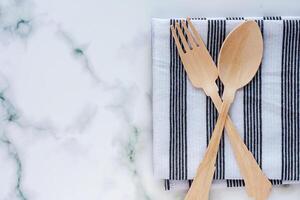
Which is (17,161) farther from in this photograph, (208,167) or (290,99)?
(290,99)

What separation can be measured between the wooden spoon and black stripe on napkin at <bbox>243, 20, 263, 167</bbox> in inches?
0.5

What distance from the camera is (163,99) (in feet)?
2.29

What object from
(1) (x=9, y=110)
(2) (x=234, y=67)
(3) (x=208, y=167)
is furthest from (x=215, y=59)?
(1) (x=9, y=110)

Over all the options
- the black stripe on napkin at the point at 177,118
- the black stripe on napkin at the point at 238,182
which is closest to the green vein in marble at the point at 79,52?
the black stripe on napkin at the point at 177,118

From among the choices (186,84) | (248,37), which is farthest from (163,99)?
(248,37)

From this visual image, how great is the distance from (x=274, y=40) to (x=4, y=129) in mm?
393

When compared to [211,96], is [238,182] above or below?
below

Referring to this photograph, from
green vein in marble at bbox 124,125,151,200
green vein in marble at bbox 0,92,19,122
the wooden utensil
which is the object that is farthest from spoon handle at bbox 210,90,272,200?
green vein in marble at bbox 0,92,19,122

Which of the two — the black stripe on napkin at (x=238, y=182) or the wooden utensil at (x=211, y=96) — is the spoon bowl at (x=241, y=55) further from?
the black stripe on napkin at (x=238, y=182)

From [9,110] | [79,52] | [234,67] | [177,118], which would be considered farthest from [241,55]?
[9,110]

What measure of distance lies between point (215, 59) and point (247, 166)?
0.50 feet

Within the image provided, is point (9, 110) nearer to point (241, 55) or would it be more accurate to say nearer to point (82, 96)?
point (82, 96)

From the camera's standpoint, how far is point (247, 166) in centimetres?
70

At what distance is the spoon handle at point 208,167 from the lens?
2.27ft
